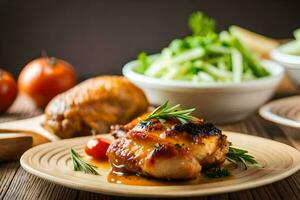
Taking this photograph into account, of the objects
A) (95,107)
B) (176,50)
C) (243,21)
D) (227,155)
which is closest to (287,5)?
(243,21)

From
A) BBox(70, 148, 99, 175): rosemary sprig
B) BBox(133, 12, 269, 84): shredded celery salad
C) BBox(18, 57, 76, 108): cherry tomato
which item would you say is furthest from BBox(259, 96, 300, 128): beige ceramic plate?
BBox(18, 57, 76, 108): cherry tomato

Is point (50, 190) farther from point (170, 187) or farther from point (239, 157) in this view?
point (239, 157)

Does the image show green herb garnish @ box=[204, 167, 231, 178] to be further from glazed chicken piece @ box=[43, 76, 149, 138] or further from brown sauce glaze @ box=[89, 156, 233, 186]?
glazed chicken piece @ box=[43, 76, 149, 138]

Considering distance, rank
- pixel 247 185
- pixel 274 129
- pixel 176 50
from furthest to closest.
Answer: pixel 176 50
pixel 274 129
pixel 247 185

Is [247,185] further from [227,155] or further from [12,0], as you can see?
[12,0]

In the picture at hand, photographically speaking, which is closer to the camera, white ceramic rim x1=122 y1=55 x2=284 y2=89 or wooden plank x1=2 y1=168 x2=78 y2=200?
wooden plank x1=2 y1=168 x2=78 y2=200

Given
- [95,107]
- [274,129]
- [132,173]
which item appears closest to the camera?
[132,173]
